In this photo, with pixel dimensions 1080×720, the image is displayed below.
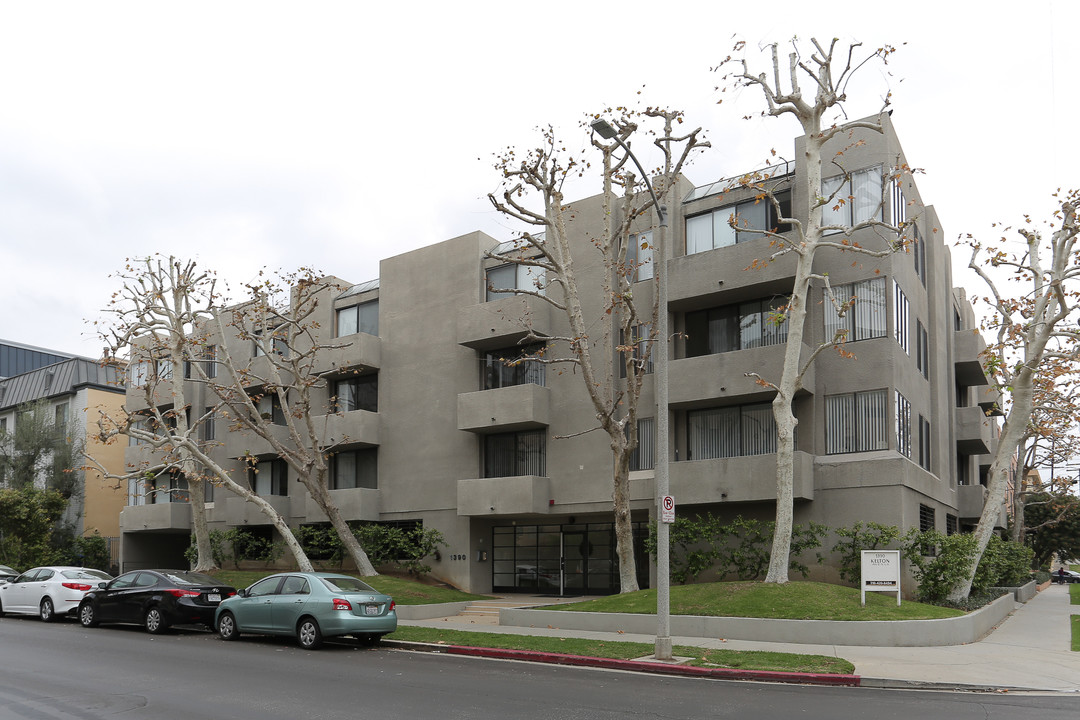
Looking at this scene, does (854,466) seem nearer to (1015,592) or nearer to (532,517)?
(532,517)

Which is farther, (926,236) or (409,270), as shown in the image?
(409,270)

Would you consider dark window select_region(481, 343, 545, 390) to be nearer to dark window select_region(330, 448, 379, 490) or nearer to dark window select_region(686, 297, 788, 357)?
dark window select_region(686, 297, 788, 357)

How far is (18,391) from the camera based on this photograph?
52125 mm

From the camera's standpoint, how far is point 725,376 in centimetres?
2497

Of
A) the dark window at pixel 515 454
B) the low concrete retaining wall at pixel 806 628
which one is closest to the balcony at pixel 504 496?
the dark window at pixel 515 454

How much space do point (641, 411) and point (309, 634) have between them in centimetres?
1301

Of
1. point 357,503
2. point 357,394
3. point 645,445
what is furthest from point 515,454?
point 357,394

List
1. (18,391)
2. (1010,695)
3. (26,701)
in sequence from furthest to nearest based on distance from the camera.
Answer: (18,391)
(1010,695)
(26,701)

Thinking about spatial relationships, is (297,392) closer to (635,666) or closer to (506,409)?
(506,409)

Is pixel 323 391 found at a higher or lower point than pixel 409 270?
lower

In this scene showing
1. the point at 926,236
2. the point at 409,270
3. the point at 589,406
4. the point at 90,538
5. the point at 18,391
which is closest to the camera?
the point at 589,406

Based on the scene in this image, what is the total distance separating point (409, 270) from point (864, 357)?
16.6m

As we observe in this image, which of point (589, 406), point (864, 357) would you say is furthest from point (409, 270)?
point (864, 357)

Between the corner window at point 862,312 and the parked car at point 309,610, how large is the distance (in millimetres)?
13770
